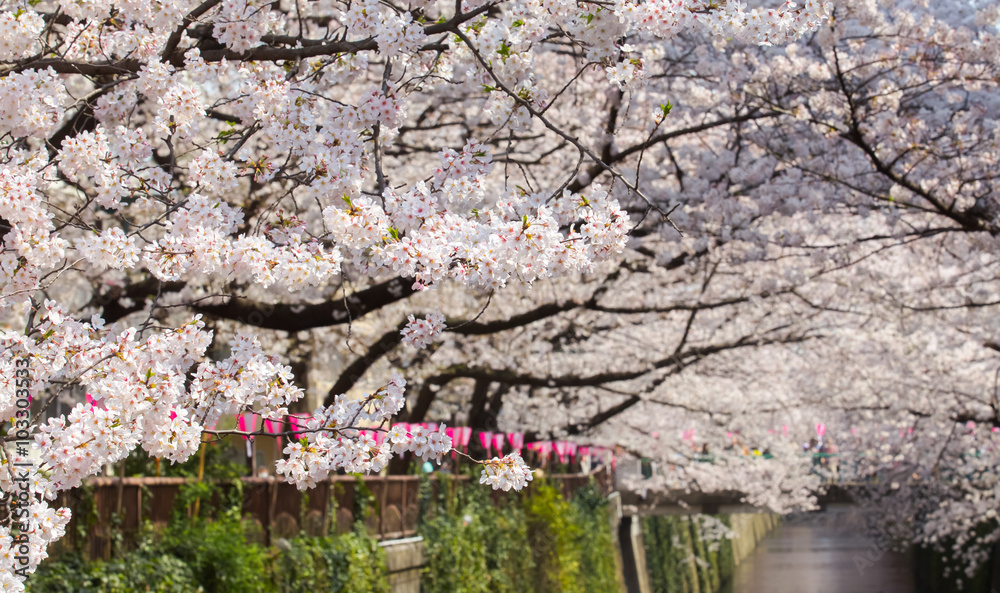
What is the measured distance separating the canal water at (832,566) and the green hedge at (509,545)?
15669 mm

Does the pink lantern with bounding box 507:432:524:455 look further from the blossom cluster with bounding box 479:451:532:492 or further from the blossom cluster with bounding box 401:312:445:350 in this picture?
the blossom cluster with bounding box 479:451:532:492

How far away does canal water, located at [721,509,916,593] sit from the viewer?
3222cm

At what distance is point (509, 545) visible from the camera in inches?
579

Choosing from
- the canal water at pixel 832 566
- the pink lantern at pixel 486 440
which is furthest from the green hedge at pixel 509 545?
the canal water at pixel 832 566

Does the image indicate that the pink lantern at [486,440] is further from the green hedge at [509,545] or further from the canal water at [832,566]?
the canal water at [832,566]

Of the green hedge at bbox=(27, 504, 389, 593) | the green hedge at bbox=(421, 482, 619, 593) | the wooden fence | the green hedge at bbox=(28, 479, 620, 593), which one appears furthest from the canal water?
the green hedge at bbox=(27, 504, 389, 593)

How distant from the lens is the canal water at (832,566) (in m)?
32.2

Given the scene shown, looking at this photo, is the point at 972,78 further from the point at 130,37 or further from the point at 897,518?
the point at 897,518

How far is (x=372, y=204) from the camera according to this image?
3.19 m

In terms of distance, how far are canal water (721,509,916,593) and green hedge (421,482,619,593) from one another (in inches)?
617

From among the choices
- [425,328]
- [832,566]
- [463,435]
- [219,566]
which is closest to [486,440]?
[463,435]

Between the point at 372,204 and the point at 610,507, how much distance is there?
77.6 ft

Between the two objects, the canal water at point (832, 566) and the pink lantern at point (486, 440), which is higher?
the pink lantern at point (486, 440)

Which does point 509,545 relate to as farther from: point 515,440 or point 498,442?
point 515,440
